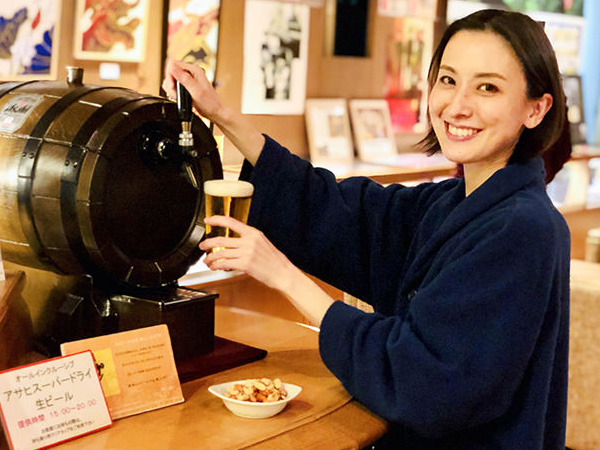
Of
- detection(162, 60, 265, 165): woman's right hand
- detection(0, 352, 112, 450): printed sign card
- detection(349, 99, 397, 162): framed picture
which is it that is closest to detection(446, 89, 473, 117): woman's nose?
detection(162, 60, 265, 165): woman's right hand

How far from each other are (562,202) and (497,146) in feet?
19.1

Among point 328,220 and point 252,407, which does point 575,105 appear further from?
point 252,407

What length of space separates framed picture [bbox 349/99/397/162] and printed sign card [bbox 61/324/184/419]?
3456mm

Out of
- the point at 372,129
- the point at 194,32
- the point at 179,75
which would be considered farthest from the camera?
the point at 372,129

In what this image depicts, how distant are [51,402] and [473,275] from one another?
2.92ft

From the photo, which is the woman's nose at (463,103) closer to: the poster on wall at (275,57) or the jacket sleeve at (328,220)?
the jacket sleeve at (328,220)

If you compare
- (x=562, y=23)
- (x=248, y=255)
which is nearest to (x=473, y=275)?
(x=248, y=255)

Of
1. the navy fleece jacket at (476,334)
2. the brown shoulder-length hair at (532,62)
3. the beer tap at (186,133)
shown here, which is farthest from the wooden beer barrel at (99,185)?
the brown shoulder-length hair at (532,62)

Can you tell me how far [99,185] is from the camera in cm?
187

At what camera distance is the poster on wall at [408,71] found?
18.1 ft

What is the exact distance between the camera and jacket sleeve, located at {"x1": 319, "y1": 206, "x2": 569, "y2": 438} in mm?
1670

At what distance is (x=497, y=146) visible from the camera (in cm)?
191

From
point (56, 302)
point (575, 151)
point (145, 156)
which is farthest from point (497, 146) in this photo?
point (575, 151)

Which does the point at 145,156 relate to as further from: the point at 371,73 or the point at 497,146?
the point at 371,73
